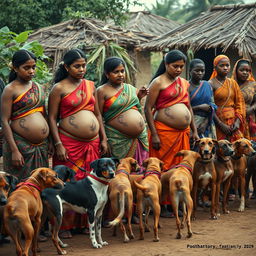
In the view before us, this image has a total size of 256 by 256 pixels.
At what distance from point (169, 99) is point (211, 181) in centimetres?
138

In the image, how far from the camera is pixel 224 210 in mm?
8227

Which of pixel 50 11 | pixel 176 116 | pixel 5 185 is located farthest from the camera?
pixel 50 11

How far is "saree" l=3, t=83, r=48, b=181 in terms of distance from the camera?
260 inches

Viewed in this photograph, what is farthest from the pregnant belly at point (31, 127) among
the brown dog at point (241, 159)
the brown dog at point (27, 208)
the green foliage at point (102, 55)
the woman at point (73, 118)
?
the green foliage at point (102, 55)

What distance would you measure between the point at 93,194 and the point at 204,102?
2.96m

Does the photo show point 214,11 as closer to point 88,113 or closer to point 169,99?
point 169,99

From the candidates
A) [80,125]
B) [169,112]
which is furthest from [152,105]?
[80,125]

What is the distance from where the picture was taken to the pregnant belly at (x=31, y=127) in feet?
21.7

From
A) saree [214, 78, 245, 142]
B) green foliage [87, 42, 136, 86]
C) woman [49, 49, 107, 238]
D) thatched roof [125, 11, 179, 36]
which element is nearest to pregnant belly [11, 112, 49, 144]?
woman [49, 49, 107, 238]

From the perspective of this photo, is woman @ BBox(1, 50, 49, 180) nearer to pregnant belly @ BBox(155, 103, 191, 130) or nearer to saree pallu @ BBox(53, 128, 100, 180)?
saree pallu @ BBox(53, 128, 100, 180)

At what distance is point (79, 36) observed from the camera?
17.1m

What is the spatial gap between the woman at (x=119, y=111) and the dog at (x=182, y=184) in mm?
709

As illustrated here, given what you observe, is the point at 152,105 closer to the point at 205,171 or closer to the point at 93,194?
the point at 205,171

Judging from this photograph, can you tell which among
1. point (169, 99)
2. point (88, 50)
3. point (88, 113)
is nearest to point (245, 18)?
point (88, 50)
